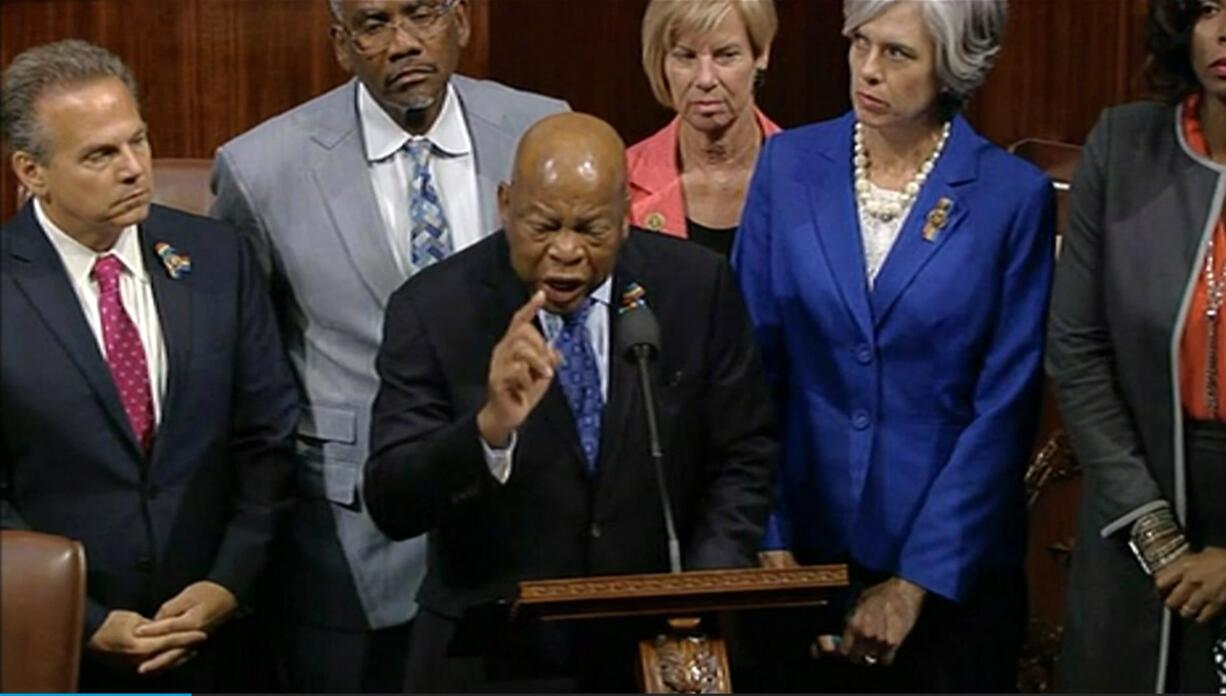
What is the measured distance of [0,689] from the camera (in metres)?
2.57

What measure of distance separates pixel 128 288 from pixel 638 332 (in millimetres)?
712

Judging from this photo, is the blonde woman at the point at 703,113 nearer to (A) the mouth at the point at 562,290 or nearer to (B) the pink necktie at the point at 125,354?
(A) the mouth at the point at 562,290

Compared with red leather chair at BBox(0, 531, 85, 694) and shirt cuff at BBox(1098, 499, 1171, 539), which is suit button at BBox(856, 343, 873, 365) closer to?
shirt cuff at BBox(1098, 499, 1171, 539)

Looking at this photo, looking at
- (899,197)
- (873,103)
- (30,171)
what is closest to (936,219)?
(899,197)

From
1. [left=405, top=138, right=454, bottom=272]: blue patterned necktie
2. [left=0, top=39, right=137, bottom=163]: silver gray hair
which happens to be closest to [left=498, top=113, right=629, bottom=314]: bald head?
[left=405, top=138, right=454, bottom=272]: blue patterned necktie

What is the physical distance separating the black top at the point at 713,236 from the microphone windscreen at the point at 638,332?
606mm

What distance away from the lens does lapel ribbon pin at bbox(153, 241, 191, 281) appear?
3.02 metres

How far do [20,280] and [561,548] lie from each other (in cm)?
75

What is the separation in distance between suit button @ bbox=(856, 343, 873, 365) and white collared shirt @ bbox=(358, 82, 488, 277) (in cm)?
54

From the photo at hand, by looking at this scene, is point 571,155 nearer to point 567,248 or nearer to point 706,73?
point 567,248

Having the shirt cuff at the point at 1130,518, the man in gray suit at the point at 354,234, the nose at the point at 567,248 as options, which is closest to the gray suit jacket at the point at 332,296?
the man in gray suit at the point at 354,234

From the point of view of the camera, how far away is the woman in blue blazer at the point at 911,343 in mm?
3047

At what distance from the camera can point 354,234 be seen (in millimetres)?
3160

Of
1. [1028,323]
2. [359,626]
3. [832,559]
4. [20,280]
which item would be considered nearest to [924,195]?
[1028,323]
